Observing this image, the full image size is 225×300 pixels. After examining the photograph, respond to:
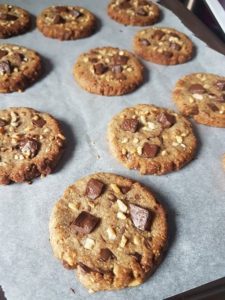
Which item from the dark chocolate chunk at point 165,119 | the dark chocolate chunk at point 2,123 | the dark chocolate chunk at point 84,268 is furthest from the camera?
the dark chocolate chunk at point 165,119

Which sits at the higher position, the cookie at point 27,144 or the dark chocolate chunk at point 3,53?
the dark chocolate chunk at point 3,53

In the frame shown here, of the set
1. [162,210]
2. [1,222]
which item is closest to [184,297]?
[162,210]

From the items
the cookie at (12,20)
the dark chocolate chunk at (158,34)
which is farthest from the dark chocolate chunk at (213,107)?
the cookie at (12,20)

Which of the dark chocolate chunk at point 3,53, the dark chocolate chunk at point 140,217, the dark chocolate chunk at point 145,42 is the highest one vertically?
the dark chocolate chunk at point 145,42

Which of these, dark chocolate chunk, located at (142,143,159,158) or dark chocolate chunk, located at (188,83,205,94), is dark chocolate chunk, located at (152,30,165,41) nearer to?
dark chocolate chunk, located at (188,83,205,94)

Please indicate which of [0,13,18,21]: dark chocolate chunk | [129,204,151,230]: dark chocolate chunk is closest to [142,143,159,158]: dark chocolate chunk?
[129,204,151,230]: dark chocolate chunk

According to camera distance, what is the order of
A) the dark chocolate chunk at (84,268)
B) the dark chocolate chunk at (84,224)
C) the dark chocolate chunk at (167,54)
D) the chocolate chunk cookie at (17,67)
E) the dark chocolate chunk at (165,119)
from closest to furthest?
the dark chocolate chunk at (84,268) → the dark chocolate chunk at (84,224) → the dark chocolate chunk at (165,119) → the chocolate chunk cookie at (17,67) → the dark chocolate chunk at (167,54)

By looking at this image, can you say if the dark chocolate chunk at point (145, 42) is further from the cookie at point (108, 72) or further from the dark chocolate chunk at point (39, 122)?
the dark chocolate chunk at point (39, 122)
